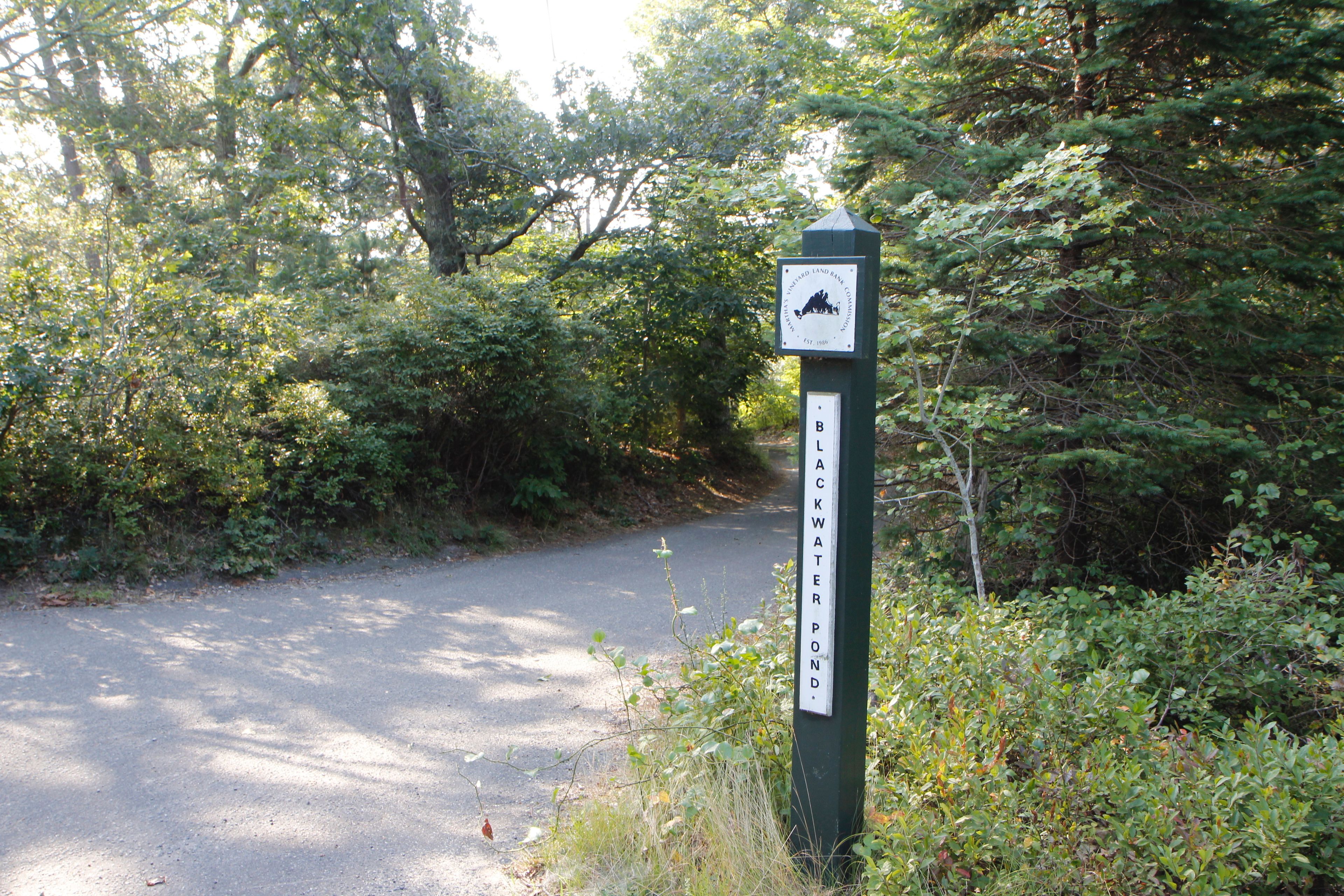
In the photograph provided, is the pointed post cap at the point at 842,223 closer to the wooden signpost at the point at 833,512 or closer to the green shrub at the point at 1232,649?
the wooden signpost at the point at 833,512

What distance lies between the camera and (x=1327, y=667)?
4426 millimetres

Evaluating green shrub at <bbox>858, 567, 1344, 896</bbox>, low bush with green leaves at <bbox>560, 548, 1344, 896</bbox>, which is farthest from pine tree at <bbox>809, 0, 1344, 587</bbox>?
green shrub at <bbox>858, 567, 1344, 896</bbox>

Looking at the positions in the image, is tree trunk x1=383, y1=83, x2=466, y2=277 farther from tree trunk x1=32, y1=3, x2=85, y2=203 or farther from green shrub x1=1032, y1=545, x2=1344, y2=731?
green shrub x1=1032, y1=545, x2=1344, y2=731

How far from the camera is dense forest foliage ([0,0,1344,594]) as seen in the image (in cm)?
605

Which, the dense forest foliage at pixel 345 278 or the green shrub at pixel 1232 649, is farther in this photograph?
the dense forest foliage at pixel 345 278

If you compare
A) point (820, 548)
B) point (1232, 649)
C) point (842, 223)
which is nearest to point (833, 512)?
point (820, 548)

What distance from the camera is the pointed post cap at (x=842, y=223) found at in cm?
306

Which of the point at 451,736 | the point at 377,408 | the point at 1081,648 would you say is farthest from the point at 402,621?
the point at 1081,648

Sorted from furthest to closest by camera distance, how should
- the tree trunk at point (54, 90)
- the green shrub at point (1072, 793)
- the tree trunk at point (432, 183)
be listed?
the tree trunk at point (432, 183), the tree trunk at point (54, 90), the green shrub at point (1072, 793)

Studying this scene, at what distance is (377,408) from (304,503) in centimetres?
157

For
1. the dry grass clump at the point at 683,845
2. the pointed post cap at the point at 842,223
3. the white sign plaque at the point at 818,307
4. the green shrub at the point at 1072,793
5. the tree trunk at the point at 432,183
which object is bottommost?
the dry grass clump at the point at 683,845

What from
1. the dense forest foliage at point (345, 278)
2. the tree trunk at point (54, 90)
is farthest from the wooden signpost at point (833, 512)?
the tree trunk at point (54, 90)

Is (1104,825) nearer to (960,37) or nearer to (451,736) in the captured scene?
(451,736)

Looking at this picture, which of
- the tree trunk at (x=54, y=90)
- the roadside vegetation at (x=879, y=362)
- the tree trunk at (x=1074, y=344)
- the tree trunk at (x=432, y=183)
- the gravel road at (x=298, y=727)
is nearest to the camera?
the roadside vegetation at (x=879, y=362)
